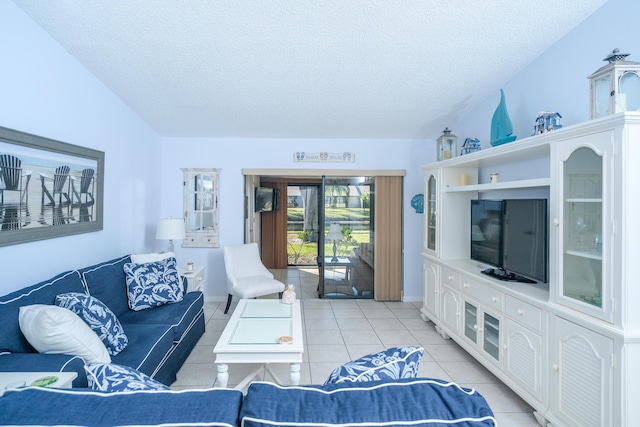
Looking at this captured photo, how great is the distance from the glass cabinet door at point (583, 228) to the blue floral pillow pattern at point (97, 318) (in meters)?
2.76

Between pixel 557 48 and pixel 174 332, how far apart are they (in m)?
3.70

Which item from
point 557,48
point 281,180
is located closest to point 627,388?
point 557,48

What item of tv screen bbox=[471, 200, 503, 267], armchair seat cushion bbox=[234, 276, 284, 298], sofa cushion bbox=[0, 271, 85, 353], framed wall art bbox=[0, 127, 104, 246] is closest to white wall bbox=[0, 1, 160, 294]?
framed wall art bbox=[0, 127, 104, 246]

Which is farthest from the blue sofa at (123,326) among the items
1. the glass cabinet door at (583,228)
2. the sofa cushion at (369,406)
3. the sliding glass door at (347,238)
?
the glass cabinet door at (583,228)

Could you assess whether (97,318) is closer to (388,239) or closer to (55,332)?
(55,332)

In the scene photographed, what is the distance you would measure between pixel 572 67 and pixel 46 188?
3.91 metres

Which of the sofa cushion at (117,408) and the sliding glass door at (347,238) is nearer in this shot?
the sofa cushion at (117,408)

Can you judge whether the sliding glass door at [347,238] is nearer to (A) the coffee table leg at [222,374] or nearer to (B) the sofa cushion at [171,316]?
(B) the sofa cushion at [171,316]

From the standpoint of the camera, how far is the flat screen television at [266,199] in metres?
6.14

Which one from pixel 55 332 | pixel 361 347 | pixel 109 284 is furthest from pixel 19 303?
pixel 361 347

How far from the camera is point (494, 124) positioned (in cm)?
277

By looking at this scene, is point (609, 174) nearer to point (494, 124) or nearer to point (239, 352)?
point (494, 124)

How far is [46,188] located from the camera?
2.24m

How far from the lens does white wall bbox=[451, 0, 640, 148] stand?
1.97 metres
